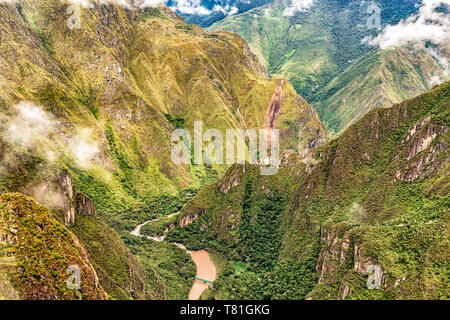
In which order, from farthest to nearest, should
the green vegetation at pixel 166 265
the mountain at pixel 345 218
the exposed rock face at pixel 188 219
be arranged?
the exposed rock face at pixel 188 219, the green vegetation at pixel 166 265, the mountain at pixel 345 218

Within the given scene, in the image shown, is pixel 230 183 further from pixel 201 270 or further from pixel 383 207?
pixel 383 207

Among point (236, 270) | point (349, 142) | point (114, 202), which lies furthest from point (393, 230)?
point (114, 202)

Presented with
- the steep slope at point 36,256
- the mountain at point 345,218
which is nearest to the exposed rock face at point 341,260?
the mountain at point 345,218

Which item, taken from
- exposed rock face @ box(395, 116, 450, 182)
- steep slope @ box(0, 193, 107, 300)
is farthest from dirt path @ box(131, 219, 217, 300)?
exposed rock face @ box(395, 116, 450, 182)

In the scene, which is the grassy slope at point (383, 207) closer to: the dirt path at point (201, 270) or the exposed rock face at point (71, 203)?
the dirt path at point (201, 270)

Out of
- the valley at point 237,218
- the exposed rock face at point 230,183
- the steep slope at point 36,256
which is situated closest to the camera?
the steep slope at point 36,256

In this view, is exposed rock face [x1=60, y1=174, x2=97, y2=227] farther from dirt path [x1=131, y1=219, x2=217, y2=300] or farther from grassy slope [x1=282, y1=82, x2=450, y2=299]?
grassy slope [x1=282, y1=82, x2=450, y2=299]

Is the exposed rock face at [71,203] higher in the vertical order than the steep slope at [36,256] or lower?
higher

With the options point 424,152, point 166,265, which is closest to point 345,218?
point 424,152
